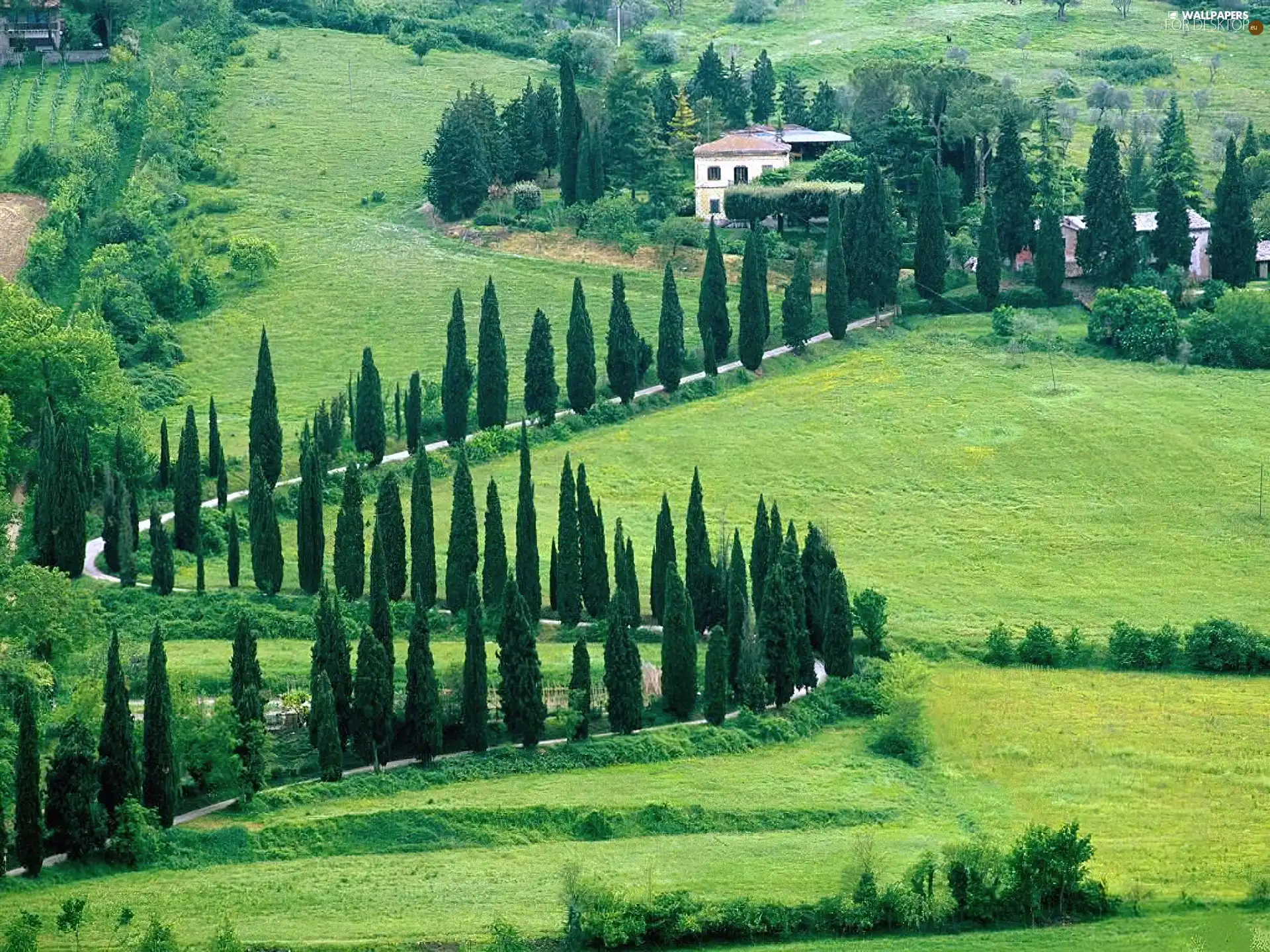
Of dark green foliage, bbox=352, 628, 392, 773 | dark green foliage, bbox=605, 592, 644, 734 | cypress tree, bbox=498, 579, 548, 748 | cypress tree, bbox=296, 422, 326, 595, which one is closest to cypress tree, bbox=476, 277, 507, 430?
cypress tree, bbox=296, 422, 326, 595

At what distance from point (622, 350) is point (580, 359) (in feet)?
8.73

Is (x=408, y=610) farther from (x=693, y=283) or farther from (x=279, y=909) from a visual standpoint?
(x=693, y=283)

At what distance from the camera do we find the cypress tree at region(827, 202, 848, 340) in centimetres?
14525

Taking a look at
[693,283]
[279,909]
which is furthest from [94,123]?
[279,909]

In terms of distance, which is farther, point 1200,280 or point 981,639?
point 1200,280

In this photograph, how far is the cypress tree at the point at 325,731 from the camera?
97500mm

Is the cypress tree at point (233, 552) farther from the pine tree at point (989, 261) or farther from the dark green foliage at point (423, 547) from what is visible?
Answer: the pine tree at point (989, 261)

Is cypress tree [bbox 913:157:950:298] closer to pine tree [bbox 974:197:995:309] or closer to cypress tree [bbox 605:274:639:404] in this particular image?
pine tree [bbox 974:197:995:309]

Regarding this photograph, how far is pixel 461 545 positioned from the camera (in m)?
115

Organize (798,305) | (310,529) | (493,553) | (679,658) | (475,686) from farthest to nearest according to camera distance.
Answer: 1. (798,305)
2. (310,529)
3. (493,553)
4. (679,658)
5. (475,686)

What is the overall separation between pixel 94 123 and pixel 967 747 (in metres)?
91.6

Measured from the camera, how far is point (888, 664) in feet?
357

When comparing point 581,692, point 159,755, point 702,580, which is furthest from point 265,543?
point 159,755

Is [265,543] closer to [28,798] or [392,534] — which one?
[392,534]
